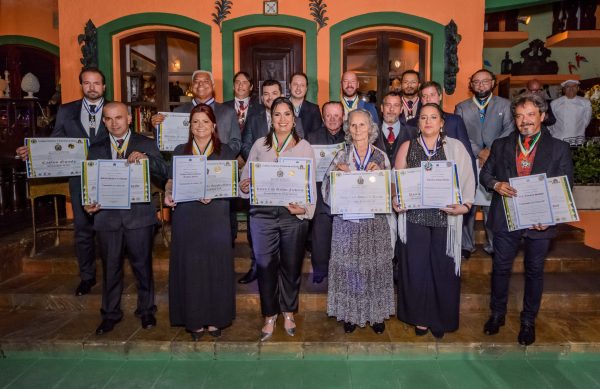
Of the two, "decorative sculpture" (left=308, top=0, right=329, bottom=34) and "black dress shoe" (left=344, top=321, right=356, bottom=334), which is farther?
"decorative sculpture" (left=308, top=0, right=329, bottom=34)

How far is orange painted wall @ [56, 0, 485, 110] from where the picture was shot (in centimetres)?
638

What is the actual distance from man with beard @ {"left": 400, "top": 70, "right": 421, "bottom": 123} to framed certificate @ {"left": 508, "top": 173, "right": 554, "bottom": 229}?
1.70 metres

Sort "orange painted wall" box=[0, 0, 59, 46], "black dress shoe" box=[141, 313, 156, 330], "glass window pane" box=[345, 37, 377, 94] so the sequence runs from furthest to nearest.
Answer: "orange painted wall" box=[0, 0, 59, 46], "glass window pane" box=[345, 37, 377, 94], "black dress shoe" box=[141, 313, 156, 330]

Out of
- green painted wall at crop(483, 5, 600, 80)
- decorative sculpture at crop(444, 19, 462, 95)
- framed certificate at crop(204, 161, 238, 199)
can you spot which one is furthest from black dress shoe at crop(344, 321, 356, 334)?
green painted wall at crop(483, 5, 600, 80)

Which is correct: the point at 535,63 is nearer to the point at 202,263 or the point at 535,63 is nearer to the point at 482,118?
the point at 482,118

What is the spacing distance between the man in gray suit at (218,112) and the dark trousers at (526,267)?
2631mm

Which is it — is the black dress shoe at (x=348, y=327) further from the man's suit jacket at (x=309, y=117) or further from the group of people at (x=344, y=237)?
the man's suit jacket at (x=309, y=117)

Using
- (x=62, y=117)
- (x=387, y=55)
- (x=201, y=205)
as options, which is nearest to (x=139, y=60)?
(x=62, y=117)

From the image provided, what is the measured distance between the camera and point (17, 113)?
27.9ft

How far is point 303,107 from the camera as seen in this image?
4945 mm

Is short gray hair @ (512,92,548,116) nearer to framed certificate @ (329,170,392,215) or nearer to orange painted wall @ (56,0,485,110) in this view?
framed certificate @ (329,170,392,215)

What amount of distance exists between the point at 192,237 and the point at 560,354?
3275mm

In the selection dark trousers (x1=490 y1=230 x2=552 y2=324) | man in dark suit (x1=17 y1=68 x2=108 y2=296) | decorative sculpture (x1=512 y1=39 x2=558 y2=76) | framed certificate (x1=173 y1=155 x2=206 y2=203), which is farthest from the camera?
decorative sculpture (x1=512 y1=39 x2=558 y2=76)

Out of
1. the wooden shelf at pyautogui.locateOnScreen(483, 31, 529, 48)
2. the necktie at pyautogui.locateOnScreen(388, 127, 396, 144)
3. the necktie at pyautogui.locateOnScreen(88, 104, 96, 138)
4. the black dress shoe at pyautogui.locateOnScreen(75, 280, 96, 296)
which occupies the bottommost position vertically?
the black dress shoe at pyautogui.locateOnScreen(75, 280, 96, 296)
